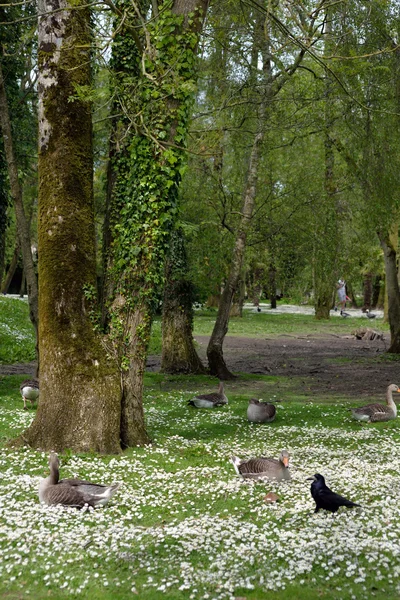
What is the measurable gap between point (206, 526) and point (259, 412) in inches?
256

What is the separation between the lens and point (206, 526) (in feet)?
28.9

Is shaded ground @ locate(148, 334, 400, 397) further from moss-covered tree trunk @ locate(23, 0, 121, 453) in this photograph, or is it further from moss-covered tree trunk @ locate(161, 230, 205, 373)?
moss-covered tree trunk @ locate(23, 0, 121, 453)

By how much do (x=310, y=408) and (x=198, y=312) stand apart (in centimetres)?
3870

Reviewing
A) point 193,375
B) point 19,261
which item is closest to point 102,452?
point 193,375

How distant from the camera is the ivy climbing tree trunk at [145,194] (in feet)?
40.4

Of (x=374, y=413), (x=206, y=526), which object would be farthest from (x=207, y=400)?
(x=206, y=526)

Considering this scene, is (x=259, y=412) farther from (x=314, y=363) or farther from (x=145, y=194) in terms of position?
(x=314, y=363)

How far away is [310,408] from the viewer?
55.3ft

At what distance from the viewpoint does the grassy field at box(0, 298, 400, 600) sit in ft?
23.6

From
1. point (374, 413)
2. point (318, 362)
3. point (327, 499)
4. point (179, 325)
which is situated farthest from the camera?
point (318, 362)

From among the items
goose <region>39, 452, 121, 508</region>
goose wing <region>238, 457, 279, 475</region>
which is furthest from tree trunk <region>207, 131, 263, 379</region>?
goose <region>39, 452, 121, 508</region>

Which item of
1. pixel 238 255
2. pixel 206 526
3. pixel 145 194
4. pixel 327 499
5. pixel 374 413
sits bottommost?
pixel 206 526

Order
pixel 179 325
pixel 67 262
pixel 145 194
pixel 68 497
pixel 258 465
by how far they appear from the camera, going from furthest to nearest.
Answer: pixel 179 325
pixel 145 194
pixel 67 262
pixel 258 465
pixel 68 497

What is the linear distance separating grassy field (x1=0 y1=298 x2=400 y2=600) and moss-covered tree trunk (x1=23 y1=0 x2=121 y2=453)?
728mm
